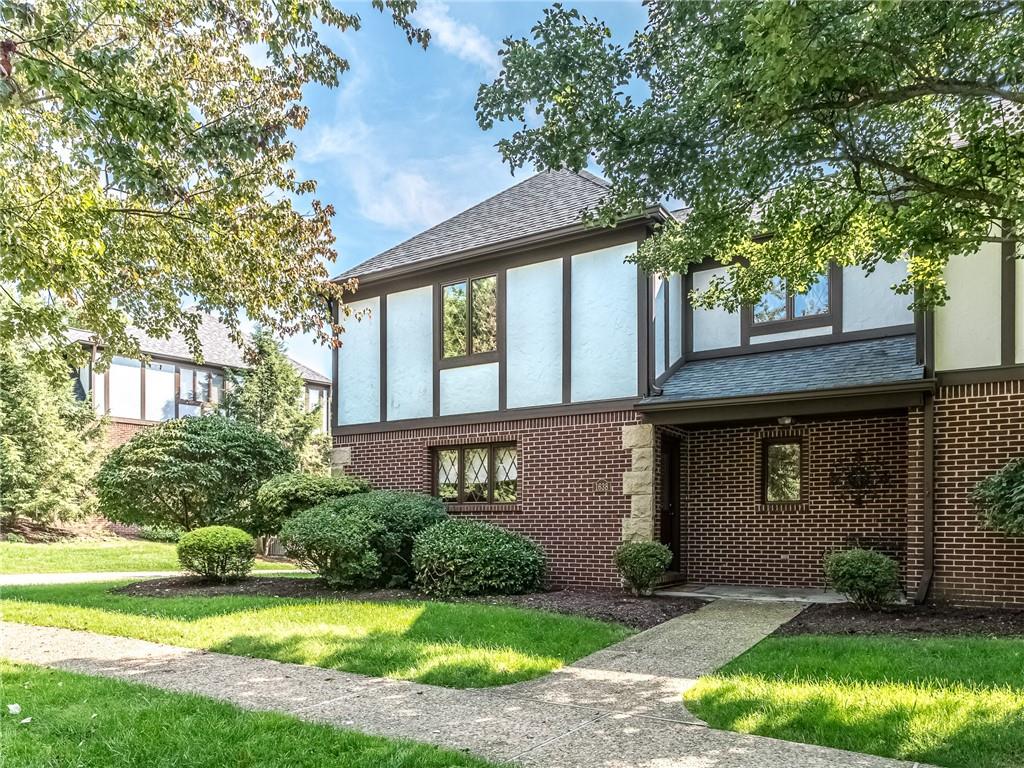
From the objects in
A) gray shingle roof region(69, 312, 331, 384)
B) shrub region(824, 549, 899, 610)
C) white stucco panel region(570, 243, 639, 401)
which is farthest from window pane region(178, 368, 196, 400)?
shrub region(824, 549, 899, 610)

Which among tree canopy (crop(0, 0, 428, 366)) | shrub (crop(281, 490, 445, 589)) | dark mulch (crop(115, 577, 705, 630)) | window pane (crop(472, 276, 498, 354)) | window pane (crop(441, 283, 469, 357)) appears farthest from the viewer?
window pane (crop(441, 283, 469, 357))

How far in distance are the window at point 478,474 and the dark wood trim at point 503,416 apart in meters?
0.49

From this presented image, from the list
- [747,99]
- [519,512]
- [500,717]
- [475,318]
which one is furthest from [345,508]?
[747,99]

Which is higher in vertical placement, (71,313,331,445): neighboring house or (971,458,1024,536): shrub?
(71,313,331,445): neighboring house

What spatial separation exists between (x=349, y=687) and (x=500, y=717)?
4.48ft

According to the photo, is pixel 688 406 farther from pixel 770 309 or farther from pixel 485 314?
pixel 485 314

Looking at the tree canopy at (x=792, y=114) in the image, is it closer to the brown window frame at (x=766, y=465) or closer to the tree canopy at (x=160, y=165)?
the tree canopy at (x=160, y=165)

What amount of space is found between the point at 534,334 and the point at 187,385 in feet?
61.8

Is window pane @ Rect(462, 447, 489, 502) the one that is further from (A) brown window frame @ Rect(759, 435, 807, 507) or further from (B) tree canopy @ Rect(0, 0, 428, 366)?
(A) brown window frame @ Rect(759, 435, 807, 507)

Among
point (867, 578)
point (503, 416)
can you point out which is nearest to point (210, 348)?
point (503, 416)

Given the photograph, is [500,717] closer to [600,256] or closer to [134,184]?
[134,184]

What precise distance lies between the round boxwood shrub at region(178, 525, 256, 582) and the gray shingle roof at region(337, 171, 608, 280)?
5053 mm

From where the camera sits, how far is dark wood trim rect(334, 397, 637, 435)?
1095 centimetres

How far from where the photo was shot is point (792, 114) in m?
5.07
